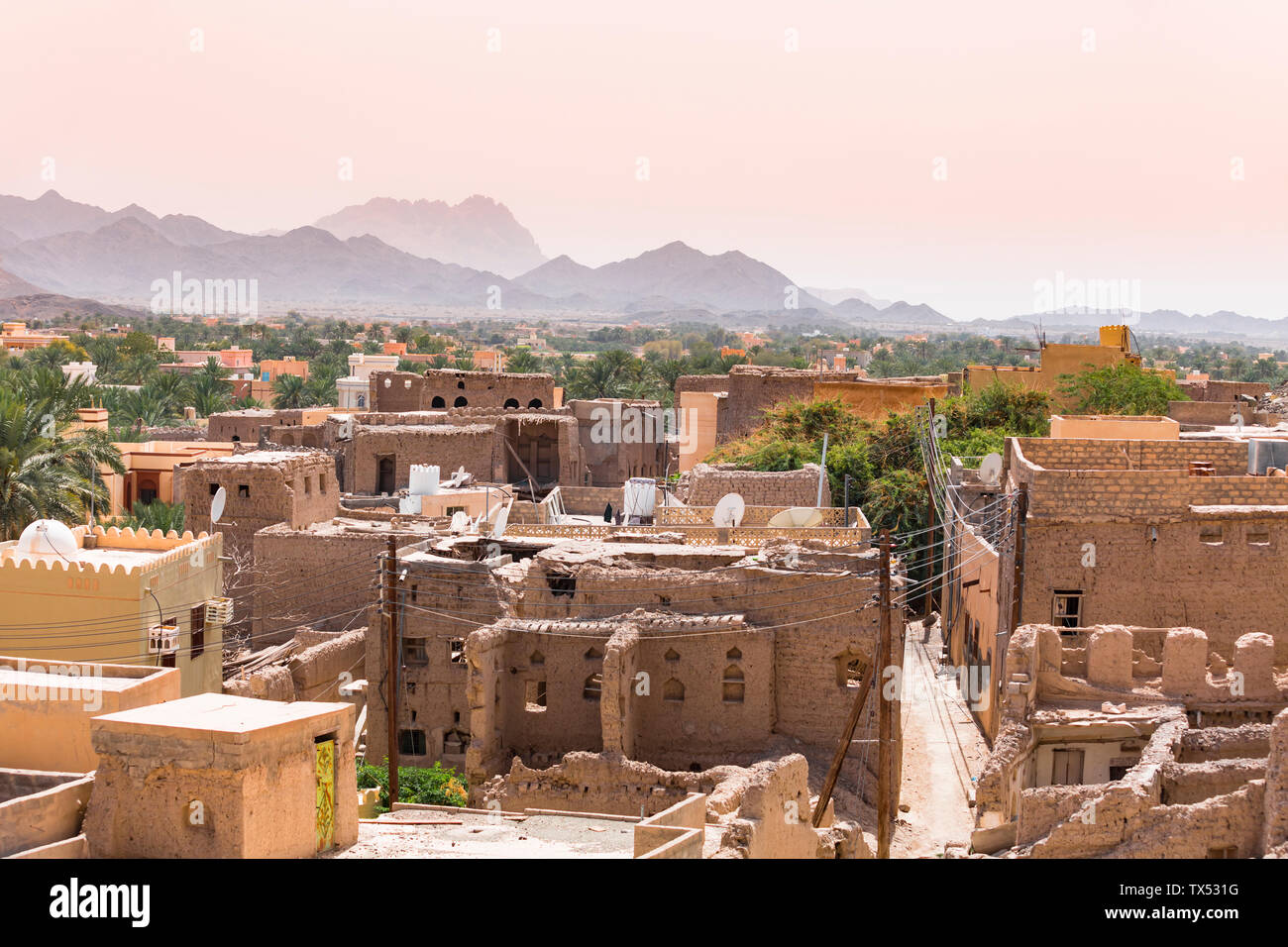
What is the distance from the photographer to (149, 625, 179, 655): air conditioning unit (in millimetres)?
24922

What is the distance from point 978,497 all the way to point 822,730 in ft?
26.5

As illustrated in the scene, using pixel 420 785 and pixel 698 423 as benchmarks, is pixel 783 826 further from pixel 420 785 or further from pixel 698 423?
pixel 698 423

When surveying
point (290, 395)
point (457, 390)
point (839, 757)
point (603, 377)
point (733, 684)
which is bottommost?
point (839, 757)

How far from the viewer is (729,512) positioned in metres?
27.7

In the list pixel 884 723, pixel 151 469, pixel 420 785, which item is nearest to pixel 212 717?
pixel 420 785

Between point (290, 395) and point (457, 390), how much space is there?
1268 inches

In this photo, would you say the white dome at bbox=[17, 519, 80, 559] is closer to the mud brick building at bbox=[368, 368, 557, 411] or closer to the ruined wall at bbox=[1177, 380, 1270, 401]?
the mud brick building at bbox=[368, 368, 557, 411]

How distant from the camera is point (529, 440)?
4778cm

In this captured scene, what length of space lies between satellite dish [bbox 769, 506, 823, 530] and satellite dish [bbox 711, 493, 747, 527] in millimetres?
991

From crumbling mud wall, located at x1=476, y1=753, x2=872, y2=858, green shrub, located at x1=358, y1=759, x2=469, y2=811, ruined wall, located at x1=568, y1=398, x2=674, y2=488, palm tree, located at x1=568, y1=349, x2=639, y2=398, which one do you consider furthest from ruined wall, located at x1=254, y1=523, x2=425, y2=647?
palm tree, located at x1=568, y1=349, x2=639, y2=398

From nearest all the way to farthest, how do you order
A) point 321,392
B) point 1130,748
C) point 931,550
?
point 1130,748
point 931,550
point 321,392

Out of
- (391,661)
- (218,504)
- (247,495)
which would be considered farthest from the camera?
(247,495)

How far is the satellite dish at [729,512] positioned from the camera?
90.7 feet
